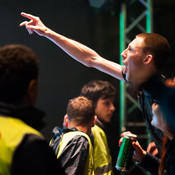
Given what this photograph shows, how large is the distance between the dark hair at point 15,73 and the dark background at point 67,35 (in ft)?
11.8

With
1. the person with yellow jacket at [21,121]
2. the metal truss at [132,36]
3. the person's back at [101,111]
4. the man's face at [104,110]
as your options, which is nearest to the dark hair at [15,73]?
the person with yellow jacket at [21,121]

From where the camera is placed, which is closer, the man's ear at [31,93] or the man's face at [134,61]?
the man's ear at [31,93]

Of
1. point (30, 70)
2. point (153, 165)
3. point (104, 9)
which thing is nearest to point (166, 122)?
point (153, 165)

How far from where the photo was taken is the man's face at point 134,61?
88.5 inches

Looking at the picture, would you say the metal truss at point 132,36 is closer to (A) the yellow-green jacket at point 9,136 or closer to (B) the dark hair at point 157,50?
(B) the dark hair at point 157,50

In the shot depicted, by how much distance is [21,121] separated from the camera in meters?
1.28

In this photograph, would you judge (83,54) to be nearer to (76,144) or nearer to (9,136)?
(76,144)

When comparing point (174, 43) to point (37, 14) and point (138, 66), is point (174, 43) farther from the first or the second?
point (138, 66)

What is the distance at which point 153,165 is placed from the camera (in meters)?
2.25

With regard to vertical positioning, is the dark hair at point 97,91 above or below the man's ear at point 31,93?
below

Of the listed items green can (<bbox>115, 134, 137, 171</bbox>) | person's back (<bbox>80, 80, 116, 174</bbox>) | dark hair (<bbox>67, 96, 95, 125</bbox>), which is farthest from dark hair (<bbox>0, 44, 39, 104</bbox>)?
person's back (<bbox>80, 80, 116, 174</bbox>)

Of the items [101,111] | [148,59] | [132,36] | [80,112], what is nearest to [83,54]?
[80,112]

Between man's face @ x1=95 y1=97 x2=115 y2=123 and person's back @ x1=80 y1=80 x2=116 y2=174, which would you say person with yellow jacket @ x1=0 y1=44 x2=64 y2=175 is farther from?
man's face @ x1=95 y1=97 x2=115 y2=123

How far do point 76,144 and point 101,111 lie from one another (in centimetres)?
113
